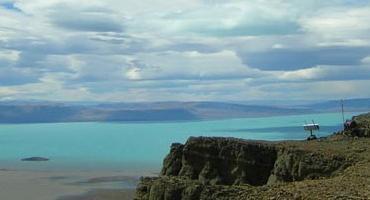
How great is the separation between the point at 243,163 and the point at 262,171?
144 cm

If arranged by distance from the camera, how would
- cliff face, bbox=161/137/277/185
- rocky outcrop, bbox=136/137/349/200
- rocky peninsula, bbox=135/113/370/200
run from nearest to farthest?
rocky peninsula, bbox=135/113/370/200 → rocky outcrop, bbox=136/137/349/200 → cliff face, bbox=161/137/277/185

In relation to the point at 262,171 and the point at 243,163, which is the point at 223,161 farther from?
the point at 262,171

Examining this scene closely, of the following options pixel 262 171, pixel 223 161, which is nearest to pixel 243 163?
pixel 262 171

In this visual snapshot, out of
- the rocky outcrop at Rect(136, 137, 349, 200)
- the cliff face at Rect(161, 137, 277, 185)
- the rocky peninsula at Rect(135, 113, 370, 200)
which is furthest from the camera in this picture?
the cliff face at Rect(161, 137, 277, 185)

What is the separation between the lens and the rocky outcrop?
39.8m

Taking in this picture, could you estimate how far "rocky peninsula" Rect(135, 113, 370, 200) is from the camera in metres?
28.4

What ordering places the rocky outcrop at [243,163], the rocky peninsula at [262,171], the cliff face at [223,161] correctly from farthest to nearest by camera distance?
1. the cliff face at [223,161]
2. the rocky outcrop at [243,163]
3. the rocky peninsula at [262,171]

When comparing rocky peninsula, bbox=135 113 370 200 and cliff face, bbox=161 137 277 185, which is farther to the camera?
cliff face, bbox=161 137 277 185

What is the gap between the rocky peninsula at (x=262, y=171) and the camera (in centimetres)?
2842

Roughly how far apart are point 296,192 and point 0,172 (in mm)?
87688

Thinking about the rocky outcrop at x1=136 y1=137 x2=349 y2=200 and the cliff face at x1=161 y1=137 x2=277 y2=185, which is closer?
the rocky outcrop at x1=136 y1=137 x2=349 y2=200

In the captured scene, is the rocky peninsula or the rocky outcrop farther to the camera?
the rocky outcrop

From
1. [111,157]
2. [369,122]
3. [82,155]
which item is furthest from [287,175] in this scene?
[82,155]

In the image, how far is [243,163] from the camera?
44906 mm
